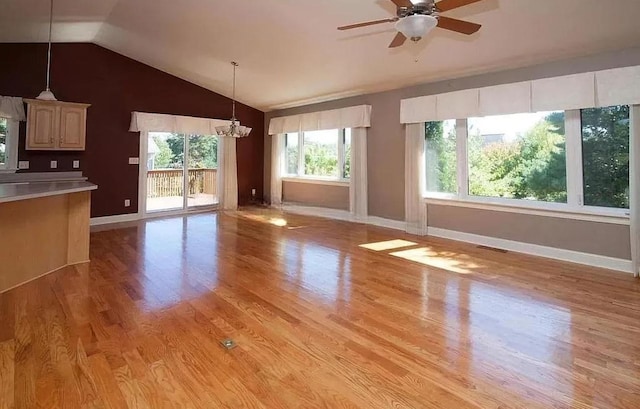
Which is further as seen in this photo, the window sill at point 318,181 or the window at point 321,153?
the window at point 321,153

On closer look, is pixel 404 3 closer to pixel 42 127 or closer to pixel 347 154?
pixel 347 154

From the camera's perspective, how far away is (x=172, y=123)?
A: 7.27m

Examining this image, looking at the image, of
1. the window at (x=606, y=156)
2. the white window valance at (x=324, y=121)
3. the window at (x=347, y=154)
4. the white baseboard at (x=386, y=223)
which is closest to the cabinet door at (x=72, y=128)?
the white window valance at (x=324, y=121)

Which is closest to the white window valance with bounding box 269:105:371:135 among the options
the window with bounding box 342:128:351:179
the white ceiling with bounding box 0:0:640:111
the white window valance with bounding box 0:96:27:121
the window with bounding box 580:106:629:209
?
the window with bounding box 342:128:351:179

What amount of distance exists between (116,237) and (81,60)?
133 inches

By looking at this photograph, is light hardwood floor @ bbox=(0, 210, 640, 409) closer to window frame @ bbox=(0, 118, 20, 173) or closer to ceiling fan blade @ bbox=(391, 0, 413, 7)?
ceiling fan blade @ bbox=(391, 0, 413, 7)

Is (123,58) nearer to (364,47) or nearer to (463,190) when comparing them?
(364,47)

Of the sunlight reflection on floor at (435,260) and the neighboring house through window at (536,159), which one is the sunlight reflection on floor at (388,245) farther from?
the neighboring house through window at (536,159)

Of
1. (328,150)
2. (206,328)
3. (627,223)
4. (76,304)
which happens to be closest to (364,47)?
(328,150)

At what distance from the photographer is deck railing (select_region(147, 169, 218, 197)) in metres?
7.41

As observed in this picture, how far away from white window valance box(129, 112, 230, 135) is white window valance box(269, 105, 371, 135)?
1.28m

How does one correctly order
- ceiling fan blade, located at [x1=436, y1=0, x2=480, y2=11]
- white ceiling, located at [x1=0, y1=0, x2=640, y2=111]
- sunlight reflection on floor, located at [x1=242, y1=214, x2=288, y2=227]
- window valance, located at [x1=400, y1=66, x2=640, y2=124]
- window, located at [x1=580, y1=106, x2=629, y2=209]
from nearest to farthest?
1. ceiling fan blade, located at [x1=436, y1=0, x2=480, y2=11]
2. white ceiling, located at [x1=0, y1=0, x2=640, y2=111]
3. window valance, located at [x1=400, y1=66, x2=640, y2=124]
4. window, located at [x1=580, y1=106, x2=629, y2=209]
5. sunlight reflection on floor, located at [x1=242, y1=214, x2=288, y2=227]

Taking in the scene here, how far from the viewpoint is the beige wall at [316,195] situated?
7.45m

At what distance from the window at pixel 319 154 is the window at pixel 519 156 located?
2710 mm
